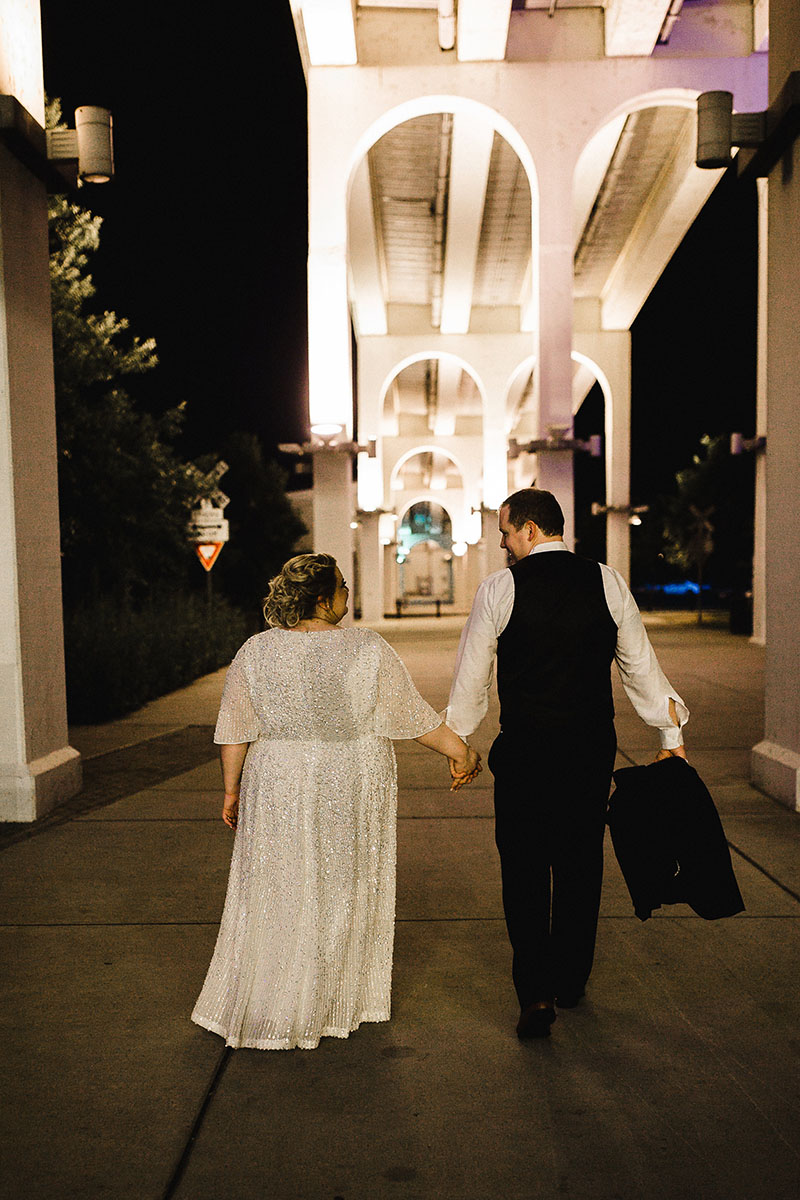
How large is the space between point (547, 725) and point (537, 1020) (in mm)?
1030

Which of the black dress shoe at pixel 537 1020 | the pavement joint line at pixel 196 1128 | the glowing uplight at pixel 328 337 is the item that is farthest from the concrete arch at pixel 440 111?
the pavement joint line at pixel 196 1128

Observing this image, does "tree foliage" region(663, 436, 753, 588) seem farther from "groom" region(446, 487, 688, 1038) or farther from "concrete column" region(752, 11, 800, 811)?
"groom" region(446, 487, 688, 1038)

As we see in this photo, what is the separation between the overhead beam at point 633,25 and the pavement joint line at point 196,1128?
1952 centimetres

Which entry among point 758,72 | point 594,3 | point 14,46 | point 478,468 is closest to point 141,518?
point 14,46

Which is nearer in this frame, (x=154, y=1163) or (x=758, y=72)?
(x=154, y=1163)

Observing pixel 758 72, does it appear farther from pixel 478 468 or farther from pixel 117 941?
pixel 478 468

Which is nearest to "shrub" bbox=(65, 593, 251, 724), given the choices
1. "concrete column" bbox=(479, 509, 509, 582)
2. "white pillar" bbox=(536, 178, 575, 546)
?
"white pillar" bbox=(536, 178, 575, 546)

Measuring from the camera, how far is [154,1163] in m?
2.55

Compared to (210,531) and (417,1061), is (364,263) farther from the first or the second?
(417,1061)

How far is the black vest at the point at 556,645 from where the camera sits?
3.21 meters

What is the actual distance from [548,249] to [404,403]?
2859cm

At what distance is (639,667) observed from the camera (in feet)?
11.2

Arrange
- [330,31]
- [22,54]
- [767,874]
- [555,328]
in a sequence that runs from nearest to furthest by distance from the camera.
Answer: [767,874]
[22,54]
[330,31]
[555,328]

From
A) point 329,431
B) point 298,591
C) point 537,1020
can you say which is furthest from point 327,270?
point 537,1020
